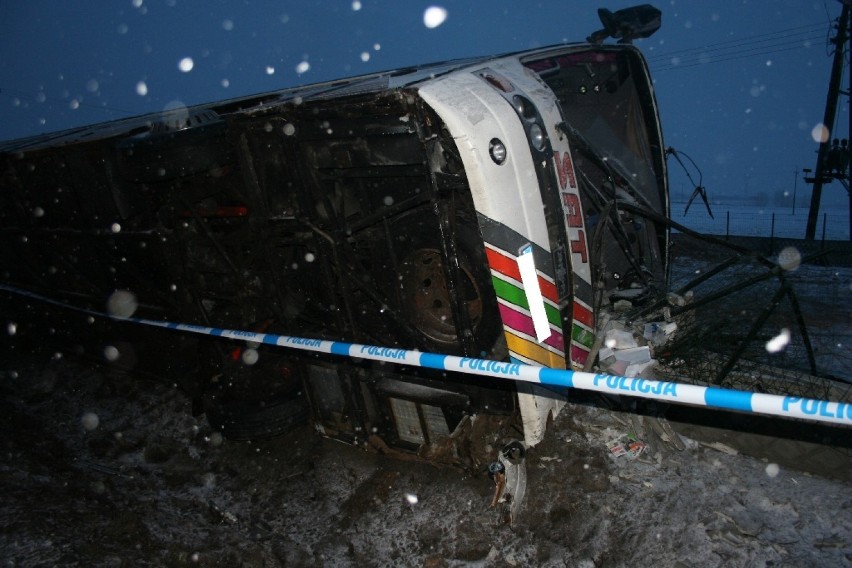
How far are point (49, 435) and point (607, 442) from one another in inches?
230

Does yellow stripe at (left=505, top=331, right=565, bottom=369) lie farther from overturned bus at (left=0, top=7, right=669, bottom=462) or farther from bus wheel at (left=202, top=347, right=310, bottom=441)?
bus wheel at (left=202, top=347, right=310, bottom=441)

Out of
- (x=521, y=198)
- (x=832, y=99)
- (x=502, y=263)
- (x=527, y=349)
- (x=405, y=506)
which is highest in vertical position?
(x=521, y=198)

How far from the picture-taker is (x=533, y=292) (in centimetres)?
299

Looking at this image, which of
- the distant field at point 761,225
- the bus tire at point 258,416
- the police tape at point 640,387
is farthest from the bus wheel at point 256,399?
the distant field at point 761,225

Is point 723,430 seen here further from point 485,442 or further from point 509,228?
point 509,228

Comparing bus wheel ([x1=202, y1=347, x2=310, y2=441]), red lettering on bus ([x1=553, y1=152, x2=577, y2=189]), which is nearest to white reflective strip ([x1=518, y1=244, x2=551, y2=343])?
red lettering on bus ([x1=553, y1=152, x2=577, y2=189])

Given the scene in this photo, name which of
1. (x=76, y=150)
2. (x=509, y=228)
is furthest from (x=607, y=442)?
(x=76, y=150)

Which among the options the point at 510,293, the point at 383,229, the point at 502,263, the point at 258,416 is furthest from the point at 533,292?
the point at 258,416

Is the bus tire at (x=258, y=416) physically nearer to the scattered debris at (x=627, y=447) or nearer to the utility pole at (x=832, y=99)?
the scattered debris at (x=627, y=447)

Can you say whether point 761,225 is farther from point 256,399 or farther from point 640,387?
point 640,387

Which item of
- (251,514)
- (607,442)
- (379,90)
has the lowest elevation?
(251,514)

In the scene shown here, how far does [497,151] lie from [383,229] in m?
1.06

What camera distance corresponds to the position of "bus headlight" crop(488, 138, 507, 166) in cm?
282

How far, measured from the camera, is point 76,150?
478 centimetres
